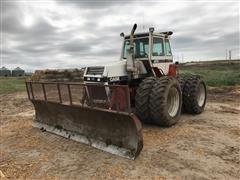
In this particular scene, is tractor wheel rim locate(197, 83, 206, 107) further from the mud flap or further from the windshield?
the mud flap

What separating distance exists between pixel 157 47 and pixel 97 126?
334 cm

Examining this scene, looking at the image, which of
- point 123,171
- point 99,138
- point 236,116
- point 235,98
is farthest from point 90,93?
point 235,98

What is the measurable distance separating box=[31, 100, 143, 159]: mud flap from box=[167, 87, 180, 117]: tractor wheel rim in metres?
2.40

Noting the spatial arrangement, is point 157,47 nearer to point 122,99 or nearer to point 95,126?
point 95,126

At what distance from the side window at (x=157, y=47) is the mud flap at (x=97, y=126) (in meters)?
2.89

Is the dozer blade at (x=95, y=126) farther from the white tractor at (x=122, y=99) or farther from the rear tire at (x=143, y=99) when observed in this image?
the rear tire at (x=143, y=99)

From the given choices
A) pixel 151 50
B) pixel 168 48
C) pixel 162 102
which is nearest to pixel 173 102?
pixel 162 102

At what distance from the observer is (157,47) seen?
9.03m

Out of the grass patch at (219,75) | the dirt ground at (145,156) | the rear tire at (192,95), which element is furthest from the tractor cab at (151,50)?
the grass patch at (219,75)

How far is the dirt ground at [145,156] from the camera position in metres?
5.47

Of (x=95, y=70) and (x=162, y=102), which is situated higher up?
(x=95, y=70)

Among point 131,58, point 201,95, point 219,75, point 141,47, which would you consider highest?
point 141,47

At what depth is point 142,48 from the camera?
8.83m

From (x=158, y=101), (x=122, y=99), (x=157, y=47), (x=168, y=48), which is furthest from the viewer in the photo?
(x=168, y=48)
